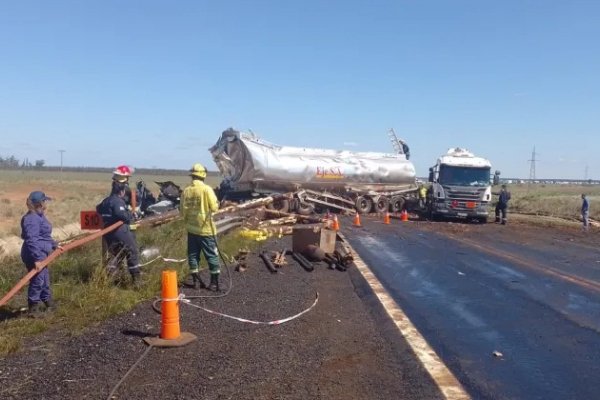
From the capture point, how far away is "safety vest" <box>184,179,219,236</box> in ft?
27.5

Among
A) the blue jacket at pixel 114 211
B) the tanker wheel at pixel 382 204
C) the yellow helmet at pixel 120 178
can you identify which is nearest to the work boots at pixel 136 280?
the blue jacket at pixel 114 211

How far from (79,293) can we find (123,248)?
91 cm

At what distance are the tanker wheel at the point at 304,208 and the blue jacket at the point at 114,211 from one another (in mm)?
18340

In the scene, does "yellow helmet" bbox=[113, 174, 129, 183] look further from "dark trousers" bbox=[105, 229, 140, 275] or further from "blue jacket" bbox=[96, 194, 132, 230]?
"dark trousers" bbox=[105, 229, 140, 275]

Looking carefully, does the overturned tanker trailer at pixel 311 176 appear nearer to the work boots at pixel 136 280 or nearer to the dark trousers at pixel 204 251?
the dark trousers at pixel 204 251

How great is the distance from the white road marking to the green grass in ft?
10.6

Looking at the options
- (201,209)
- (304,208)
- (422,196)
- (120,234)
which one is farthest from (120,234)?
(422,196)

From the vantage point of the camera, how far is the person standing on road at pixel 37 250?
6617mm

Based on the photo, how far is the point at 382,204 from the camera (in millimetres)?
30703

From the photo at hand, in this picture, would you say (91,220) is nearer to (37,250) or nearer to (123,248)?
(123,248)

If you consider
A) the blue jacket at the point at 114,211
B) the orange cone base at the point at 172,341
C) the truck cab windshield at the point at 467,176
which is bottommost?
the orange cone base at the point at 172,341

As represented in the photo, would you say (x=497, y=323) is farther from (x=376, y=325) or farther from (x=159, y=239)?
(x=159, y=239)

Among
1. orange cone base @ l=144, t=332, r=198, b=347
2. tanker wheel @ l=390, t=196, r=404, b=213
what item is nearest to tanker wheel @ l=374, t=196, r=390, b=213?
tanker wheel @ l=390, t=196, r=404, b=213

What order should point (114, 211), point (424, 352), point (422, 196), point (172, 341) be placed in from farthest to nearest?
point (422, 196) < point (114, 211) < point (424, 352) < point (172, 341)
